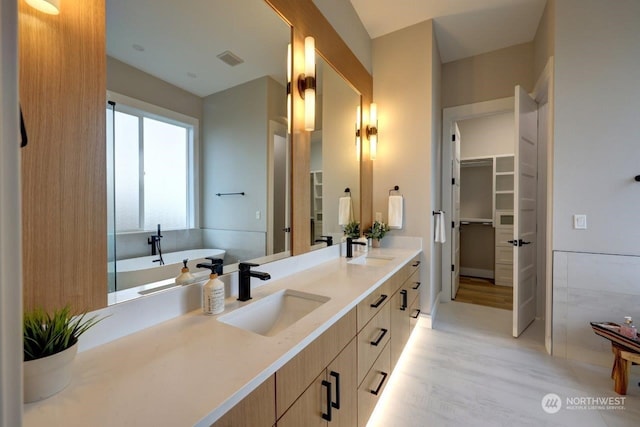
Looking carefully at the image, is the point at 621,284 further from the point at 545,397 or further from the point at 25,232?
the point at 25,232

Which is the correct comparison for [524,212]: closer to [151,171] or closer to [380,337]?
[380,337]

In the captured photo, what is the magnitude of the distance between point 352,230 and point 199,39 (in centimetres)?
184

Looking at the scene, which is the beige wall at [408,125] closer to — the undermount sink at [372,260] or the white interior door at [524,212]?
the undermount sink at [372,260]

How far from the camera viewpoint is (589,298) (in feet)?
6.86

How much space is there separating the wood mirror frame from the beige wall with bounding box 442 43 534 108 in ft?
11.9

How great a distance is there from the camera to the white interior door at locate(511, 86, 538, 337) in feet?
8.14

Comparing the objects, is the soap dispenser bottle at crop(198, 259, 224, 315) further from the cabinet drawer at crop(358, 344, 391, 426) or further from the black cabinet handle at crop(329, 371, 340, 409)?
the cabinet drawer at crop(358, 344, 391, 426)

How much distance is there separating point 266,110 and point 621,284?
2.88 m

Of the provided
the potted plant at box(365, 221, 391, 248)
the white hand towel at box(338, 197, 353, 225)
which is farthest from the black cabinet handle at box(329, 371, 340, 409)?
the potted plant at box(365, 221, 391, 248)

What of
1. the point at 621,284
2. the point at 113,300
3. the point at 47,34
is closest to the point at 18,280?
the point at 113,300

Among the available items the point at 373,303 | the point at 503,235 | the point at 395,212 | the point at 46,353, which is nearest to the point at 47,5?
the point at 46,353

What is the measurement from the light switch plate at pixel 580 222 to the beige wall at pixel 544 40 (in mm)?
1394

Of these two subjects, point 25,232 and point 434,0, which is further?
point 434,0

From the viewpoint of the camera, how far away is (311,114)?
5.76 ft
